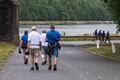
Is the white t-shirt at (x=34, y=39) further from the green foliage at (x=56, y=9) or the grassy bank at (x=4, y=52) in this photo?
the green foliage at (x=56, y=9)

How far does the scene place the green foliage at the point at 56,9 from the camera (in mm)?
183625

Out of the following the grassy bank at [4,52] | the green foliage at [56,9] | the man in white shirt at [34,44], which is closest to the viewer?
the man in white shirt at [34,44]

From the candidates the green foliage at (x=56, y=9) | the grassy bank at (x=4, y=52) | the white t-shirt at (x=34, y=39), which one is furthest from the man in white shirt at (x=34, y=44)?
the green foliage at (x=56, y=9)

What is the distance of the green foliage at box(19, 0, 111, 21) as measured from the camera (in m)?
184

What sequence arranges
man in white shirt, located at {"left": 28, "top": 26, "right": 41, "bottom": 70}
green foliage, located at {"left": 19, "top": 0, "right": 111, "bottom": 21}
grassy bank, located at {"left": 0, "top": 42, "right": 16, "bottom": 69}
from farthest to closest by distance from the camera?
green foliage, located at {"left": 19, "top": 0, "right": 111, "bottom": 21} < grassy bank, located at {"left": 0, "top": 42, "right": 16, "bottom": 69} < man in white shirt, located at {"left": 28, "top": 26, "right": 41, "bottom": 70}

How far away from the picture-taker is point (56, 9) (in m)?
191

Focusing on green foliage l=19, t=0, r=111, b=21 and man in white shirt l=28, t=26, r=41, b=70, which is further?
green foliage l=19, t=0, r=111, b=21

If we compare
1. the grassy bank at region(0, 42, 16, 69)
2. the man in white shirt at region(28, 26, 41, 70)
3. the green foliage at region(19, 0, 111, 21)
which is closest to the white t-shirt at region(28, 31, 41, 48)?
the man in white shirt at region(28, 26, 41, 70)

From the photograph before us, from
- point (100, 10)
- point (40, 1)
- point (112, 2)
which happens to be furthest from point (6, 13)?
point (100, 10)

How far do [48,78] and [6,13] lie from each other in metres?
33.9

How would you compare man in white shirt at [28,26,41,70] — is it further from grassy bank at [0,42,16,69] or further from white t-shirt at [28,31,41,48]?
grassy bank at [0,42,16,69]

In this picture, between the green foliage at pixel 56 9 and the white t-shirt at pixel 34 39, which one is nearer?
the white t-shirt at pixel 34 39

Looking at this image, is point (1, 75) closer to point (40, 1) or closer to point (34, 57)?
point (34, 57)

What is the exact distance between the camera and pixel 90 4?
19688 centimetres
